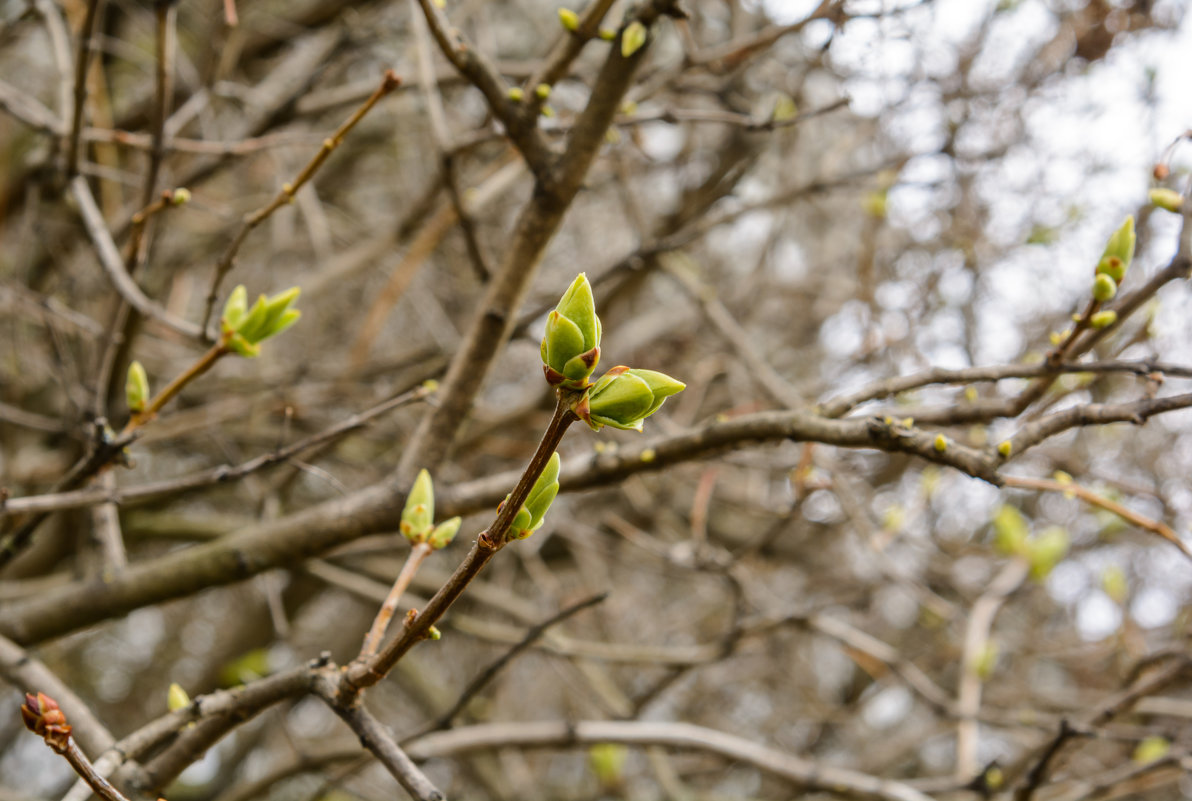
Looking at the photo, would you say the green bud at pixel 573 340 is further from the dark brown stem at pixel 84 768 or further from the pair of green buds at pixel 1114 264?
the pair of green buds at pixel 1114 264

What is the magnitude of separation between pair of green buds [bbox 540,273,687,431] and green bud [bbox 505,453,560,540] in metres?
0.13

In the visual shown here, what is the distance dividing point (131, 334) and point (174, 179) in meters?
1.13

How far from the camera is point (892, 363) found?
10.2 ft

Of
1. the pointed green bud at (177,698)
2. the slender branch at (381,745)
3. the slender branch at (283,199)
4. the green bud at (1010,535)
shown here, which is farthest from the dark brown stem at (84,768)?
the green bud at (1010,535)

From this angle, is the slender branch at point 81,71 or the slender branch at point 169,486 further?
the slender branch at point 81,71

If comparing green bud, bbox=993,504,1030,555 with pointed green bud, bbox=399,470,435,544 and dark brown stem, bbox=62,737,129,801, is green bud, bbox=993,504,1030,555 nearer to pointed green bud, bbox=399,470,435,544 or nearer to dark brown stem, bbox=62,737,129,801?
pointed green bud, bbox=399,470,435,544

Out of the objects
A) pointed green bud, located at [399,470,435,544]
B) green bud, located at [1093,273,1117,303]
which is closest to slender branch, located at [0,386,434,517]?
pointed green bud, located at [399,470,435,544]

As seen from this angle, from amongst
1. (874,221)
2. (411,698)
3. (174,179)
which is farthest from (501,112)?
(411,698)

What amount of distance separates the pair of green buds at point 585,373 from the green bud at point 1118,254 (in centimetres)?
89

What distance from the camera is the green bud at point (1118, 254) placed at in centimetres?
121

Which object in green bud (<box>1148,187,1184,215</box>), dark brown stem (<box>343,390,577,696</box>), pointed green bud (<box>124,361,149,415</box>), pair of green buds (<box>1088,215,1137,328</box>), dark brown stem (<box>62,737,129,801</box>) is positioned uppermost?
green bud (<box>1148,187,1184,215</box>)

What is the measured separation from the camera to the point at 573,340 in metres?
0.69

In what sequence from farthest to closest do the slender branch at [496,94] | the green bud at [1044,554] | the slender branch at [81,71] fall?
the green bud at [1044,554]
the slender branch at [81,71]
the slender branch at [496,94]

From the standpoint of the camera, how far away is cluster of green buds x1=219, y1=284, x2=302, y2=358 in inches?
50.8
